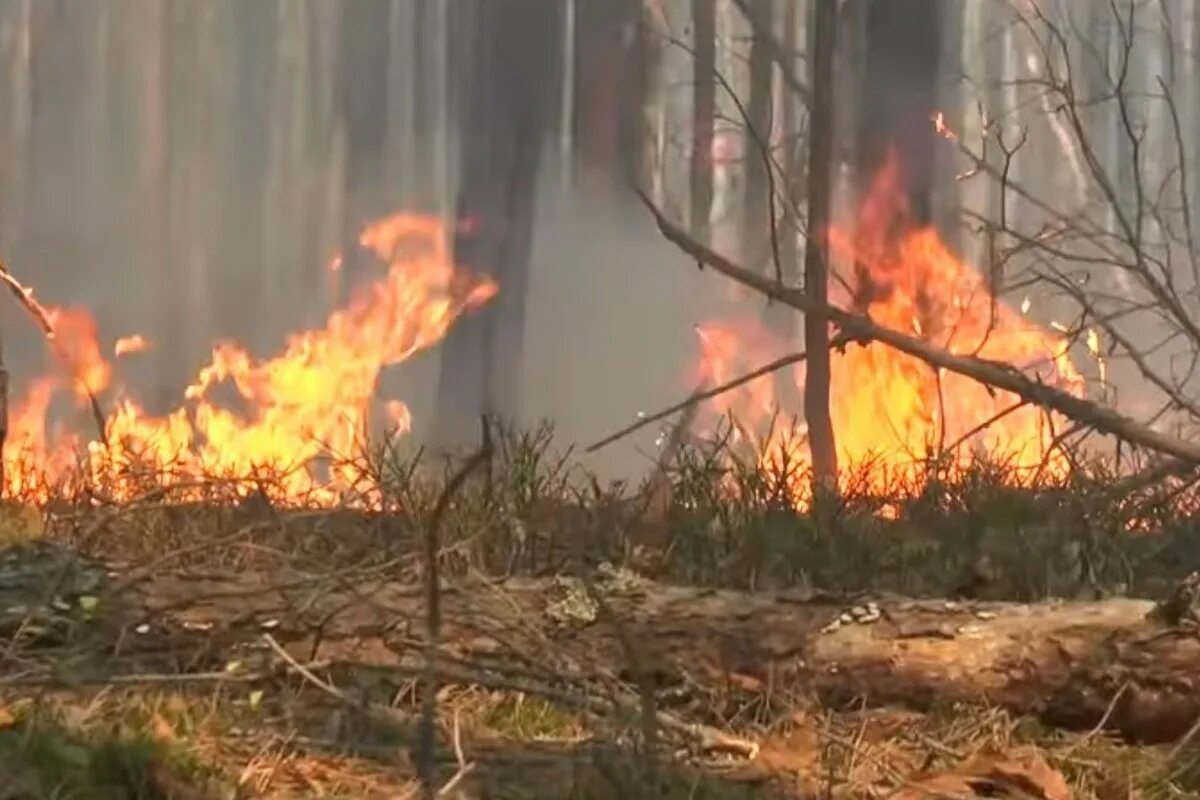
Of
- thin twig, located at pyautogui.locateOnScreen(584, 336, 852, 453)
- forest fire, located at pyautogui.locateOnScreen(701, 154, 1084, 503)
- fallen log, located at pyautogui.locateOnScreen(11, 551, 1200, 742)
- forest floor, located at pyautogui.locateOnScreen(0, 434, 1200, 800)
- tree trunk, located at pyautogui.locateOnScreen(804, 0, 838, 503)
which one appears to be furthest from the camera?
forest fire, located at pyautogui.locateOnScreen(701, 154, 1084, 503)

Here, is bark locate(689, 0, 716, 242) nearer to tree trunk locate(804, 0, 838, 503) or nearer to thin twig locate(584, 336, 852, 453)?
tree trunk locate(804, 0, 838, 503)

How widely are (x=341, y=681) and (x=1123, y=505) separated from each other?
2382 mm

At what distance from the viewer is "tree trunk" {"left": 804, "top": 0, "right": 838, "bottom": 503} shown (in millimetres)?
6148

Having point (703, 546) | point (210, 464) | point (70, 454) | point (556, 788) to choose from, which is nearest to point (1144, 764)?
point (556, 788)

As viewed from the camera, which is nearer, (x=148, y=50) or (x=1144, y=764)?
(x=1144, y=764)

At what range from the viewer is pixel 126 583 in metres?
3.16

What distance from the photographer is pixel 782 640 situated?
3.09m

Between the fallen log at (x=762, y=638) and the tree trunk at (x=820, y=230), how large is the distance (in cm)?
278

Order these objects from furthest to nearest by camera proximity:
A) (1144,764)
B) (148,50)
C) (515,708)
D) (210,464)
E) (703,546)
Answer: (148,50), (210,464), (703,546), (515,708), (1144,764)

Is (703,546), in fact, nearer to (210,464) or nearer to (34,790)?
(34,790)

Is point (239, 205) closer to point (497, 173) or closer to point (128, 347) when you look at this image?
point (128, 347)

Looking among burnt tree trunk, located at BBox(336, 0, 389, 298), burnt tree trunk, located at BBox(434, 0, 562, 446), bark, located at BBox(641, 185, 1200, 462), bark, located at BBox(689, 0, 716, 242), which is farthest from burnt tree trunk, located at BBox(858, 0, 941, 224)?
bark, located at BBox(641, 185, 1200, 462)

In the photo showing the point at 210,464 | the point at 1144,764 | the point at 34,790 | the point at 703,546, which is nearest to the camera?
the point at 34,790

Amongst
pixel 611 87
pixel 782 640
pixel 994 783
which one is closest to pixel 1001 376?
pixel 782 640
